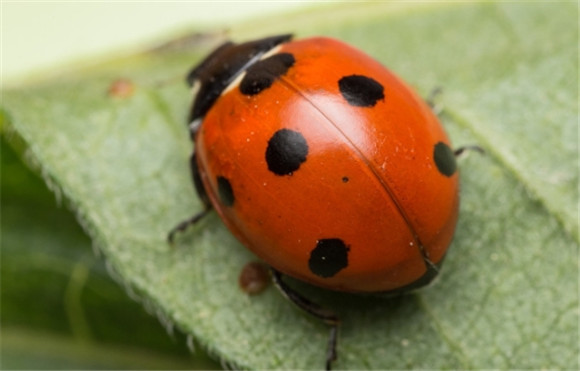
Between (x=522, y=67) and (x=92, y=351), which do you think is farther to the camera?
(x=92, y=351)

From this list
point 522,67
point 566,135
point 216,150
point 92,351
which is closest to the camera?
point 216,150

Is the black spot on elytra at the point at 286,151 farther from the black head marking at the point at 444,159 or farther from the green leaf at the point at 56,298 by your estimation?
the green leaf at the point at 56,298

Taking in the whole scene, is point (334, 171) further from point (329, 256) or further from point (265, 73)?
point (265, 73)

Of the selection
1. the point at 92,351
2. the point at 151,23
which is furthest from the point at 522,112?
the point at 92,351

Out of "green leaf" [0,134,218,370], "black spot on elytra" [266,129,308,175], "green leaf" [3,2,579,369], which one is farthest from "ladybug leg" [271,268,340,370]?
"green leaf" [0,134,218,370]

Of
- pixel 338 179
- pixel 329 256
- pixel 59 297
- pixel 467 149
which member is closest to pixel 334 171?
pixel 338 179

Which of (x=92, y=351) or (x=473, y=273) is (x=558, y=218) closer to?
(x=473, y=273)
